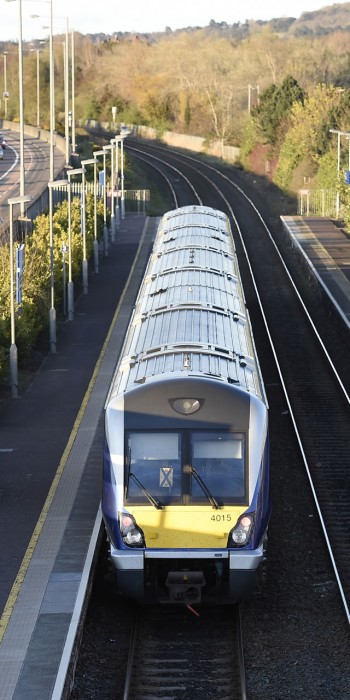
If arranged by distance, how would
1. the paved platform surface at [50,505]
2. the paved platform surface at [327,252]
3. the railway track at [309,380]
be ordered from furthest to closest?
the paved platform surface at [327,252] < the railway track at [309,380] < the paved platform surface at [50,505]

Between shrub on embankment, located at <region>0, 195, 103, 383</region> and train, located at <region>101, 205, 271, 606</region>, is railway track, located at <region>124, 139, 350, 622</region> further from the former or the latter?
shrub on embankment, located at <region>0, 195, 103, 383</region>

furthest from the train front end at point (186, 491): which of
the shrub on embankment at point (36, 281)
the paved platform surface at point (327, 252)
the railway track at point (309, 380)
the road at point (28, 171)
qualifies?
the road at point (28, 171)

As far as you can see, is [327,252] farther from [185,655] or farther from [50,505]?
[185,655]

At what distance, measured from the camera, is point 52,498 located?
58.4 feet

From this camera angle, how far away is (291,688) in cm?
1239

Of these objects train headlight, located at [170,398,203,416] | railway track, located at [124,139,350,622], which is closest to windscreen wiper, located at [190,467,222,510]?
train headlight, located at [170,398,203,416]

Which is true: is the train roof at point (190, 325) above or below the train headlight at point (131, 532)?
above

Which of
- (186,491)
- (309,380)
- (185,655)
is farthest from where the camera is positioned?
(309,380)

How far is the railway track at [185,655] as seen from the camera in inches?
487

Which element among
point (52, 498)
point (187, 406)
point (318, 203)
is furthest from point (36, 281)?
point (318, 203)

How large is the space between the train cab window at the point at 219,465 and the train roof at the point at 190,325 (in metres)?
0.81

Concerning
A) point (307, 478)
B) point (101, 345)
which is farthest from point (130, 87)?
point (307, 478)

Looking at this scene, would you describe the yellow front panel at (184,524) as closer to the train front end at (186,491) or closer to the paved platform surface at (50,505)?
the train front end at (186,491)

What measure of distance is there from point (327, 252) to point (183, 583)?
32946 mm
